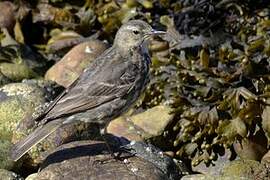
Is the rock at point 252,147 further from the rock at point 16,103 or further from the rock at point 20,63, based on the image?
the rock at point 20,63

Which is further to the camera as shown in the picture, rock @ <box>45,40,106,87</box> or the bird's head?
rock @ <box>45,40,106,87</box>

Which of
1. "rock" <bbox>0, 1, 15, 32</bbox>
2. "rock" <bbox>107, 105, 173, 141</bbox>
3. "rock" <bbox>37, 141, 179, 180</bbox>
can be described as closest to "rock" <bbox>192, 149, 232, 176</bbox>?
"rock" <bbox>107, 105, 173, 141</bbox>

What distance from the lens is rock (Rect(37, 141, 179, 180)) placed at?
673cm

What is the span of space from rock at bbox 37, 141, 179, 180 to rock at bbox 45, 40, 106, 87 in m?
2.20

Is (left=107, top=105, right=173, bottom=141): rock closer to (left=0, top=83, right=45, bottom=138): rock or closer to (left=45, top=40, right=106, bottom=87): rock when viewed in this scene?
(left=0, top=83, right=45, bottom=138): rock

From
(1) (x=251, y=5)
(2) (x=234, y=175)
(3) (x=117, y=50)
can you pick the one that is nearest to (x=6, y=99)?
(3) (x=117, y=50)

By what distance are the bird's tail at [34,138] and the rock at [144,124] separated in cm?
150

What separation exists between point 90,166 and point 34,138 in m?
0.50

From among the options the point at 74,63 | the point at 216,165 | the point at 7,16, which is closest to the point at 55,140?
the point at 216,165

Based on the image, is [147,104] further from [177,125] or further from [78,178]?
[78,178]

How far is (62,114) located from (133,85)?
0.67 m

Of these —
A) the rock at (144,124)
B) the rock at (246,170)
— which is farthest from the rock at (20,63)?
the rock at (246,170)

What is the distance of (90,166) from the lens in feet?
22.7

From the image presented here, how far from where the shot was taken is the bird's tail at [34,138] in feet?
22.2
